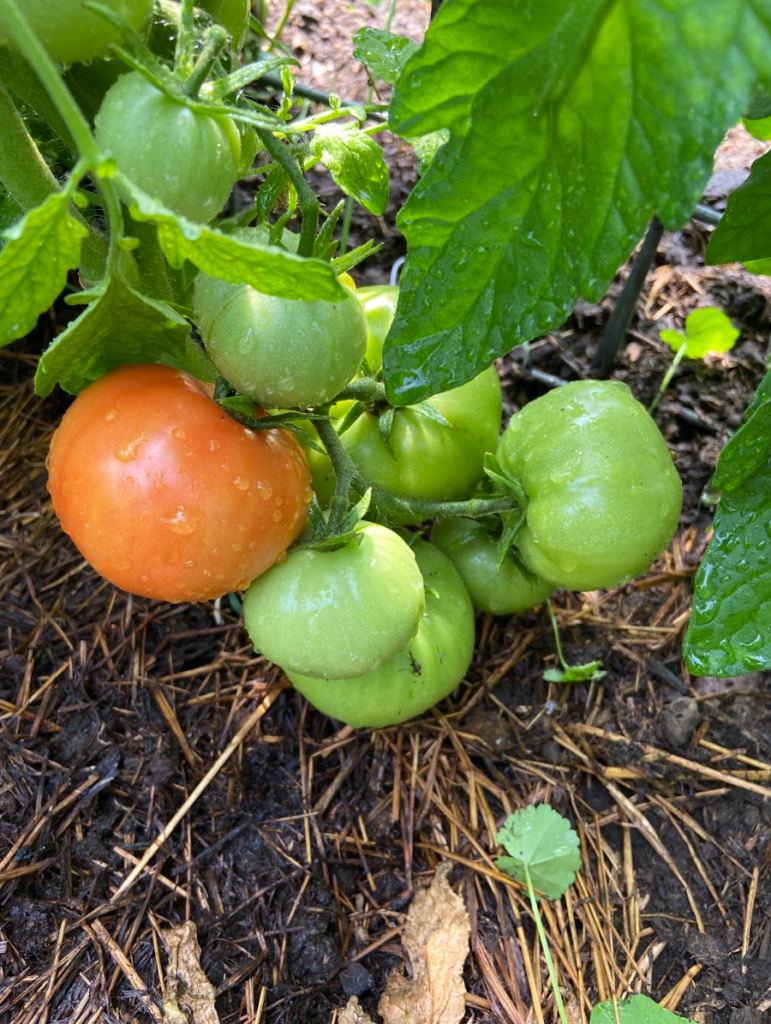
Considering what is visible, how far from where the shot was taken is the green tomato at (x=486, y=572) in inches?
54.1

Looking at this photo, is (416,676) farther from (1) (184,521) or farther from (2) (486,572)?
(1) (184,521)

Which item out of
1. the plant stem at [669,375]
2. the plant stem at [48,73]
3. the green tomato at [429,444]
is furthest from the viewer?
the plant stem at [669,375]

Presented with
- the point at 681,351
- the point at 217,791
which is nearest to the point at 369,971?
the point at 217,791

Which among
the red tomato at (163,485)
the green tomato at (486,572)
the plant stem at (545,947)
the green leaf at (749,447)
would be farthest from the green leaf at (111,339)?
the plant stem at (545,947)

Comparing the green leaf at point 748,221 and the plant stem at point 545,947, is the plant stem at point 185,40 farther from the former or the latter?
the plant stem at point 545,947

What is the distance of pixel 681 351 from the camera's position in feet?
5.32

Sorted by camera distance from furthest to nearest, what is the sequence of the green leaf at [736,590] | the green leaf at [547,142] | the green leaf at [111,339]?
the green leaf at [736,590] < the green leaf at [111,339] < the green leaf at [547,142]

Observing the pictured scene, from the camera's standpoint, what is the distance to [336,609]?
1.02 metres

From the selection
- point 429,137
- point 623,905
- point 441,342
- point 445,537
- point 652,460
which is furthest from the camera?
point 445,537

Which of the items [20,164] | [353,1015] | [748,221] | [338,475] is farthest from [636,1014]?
[20,164]

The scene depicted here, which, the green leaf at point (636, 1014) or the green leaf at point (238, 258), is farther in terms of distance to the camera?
the green leaf at point (636, 1014)

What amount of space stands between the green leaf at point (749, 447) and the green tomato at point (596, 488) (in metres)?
0.11

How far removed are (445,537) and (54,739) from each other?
2.43ft

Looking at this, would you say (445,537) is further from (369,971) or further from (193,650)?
(369,971)
